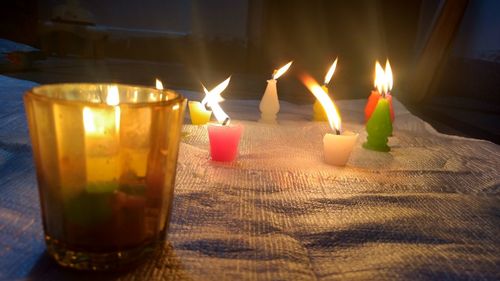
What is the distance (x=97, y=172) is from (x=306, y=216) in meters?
0.32

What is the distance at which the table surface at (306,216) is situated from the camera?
512 millimetres

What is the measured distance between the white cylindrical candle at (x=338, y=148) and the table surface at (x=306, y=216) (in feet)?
0.11

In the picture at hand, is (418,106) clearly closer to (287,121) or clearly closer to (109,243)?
(287,121)

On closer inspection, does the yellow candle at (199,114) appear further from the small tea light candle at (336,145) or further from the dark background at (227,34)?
the dark background at (227,34)

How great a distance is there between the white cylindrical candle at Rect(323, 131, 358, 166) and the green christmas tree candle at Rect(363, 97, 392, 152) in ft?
0.58

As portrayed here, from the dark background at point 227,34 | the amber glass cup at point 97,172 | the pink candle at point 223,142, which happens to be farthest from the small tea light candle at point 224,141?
the dark background at point 227,34

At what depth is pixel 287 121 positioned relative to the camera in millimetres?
1450

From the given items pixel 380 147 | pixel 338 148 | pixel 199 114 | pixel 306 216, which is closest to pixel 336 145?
pixel 338 148

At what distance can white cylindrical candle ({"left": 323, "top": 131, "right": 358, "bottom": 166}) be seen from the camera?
0.96 meters

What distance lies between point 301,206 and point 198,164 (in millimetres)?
267

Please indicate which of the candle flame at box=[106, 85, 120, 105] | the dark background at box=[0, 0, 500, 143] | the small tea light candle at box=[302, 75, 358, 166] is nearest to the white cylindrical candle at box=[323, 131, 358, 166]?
the small tea light candle at box=[302, 75, 358, 166]

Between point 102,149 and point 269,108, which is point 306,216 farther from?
point 269,108

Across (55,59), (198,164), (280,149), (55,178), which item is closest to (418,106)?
(280,149)

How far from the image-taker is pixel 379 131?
1127 mm
